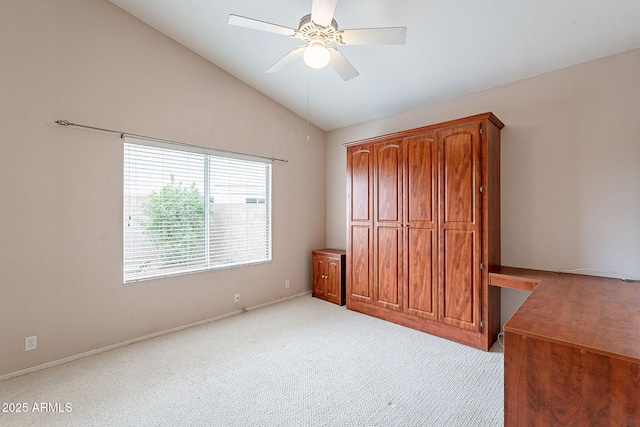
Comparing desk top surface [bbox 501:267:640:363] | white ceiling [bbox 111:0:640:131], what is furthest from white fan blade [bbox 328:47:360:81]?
desk top surface [bbox 501:267:640:363]

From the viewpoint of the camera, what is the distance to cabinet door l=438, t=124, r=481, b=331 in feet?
8.96

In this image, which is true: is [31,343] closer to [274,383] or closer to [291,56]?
[274,383]

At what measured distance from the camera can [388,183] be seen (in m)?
3.40

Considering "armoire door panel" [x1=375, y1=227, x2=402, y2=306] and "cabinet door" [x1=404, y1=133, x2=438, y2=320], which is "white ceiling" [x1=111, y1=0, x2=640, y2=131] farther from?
"armoire door panel" [x1=375, y1=227, x2=402, y2=306]

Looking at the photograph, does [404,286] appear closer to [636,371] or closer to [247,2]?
[636,371]

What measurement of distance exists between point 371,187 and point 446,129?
1.07m

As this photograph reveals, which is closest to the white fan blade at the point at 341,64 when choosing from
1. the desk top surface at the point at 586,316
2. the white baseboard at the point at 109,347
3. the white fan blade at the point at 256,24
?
the white fan blade at the point at 256,24

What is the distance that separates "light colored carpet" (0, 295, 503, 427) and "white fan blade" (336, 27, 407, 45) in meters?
2.51

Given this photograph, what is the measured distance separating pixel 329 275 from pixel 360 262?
2.33ft

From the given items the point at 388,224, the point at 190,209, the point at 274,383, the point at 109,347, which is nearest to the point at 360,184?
the point at 388,224

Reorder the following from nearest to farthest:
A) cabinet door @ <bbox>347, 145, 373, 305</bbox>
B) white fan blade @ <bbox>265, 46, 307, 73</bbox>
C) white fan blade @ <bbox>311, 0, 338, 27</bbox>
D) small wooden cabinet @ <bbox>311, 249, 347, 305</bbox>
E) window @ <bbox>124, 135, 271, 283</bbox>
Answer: white fan blade @ <bbox>311, 0, 338, 27</bbox>, white fan blade @ <bbox>265, 46, 307, 73</bbox>, window @ <bbox>124, 135, 271, 283</bbox>, cabinet door @ <bbox>347, 145, 373, 305</bbox>, small wooden cabinet @ <bbox>311, 249, 347, 305</bbox>

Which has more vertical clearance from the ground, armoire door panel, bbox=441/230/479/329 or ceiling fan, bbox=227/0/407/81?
ceiling fan, bbox=227/0/407/81

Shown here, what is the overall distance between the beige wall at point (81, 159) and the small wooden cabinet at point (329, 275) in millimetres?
1424

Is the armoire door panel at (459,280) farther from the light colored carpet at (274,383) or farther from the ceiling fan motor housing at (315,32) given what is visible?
the ceiling fan motor housing at (315,32)
